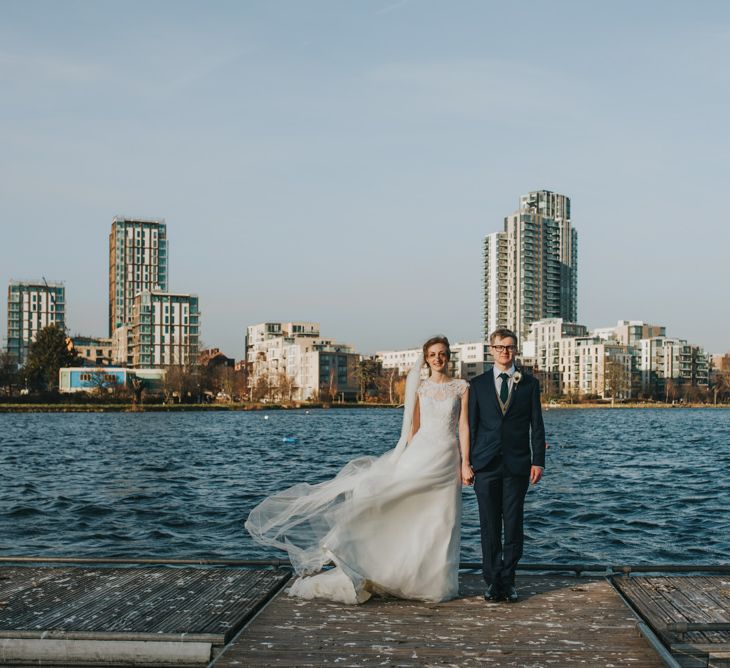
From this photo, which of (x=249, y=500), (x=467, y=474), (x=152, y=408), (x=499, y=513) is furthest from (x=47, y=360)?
(x=499, y=513)

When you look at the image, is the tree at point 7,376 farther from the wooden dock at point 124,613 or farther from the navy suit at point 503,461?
the navy suit at point 503,461

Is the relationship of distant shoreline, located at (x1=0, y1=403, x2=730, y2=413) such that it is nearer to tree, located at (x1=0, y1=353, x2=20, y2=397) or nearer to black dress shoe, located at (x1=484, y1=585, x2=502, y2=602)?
tree, located at (x1=0, y1=353, x2=20, y2=397)

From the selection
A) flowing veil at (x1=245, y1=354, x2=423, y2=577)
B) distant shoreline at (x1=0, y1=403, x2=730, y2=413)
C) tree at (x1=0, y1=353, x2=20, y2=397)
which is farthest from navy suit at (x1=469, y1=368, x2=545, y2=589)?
tree at (x1=0, y1=353, x2=20, y2=397)

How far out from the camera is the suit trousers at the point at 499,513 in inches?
334

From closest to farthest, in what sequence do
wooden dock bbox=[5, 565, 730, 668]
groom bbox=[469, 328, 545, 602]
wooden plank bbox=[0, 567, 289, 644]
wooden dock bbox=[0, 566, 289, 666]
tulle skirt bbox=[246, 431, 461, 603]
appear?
wooden dock bbox=[5, 565, 730, 668]
wooden dock bbox=[0, 566, 289, 666]
wooden plank bbox=[0, 567, 289, 644]
tulle skirt bbox=[246, 431, 461, 603]
groom bbox=[469, 328, 545, 602]

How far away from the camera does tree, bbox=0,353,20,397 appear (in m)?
153

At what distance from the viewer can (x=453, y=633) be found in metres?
7.33

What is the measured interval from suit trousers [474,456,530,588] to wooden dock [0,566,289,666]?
2.26 m

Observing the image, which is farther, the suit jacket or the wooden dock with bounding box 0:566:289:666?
the suit jacket

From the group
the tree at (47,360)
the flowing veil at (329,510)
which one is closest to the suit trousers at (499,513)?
the flowing veil at (329,510)

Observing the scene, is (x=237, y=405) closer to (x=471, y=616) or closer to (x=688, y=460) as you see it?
(x=688, y=460)

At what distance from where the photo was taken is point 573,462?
146ft

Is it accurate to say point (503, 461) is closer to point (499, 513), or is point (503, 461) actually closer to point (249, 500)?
point (499, 513)

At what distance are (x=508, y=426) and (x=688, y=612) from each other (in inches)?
92.3
